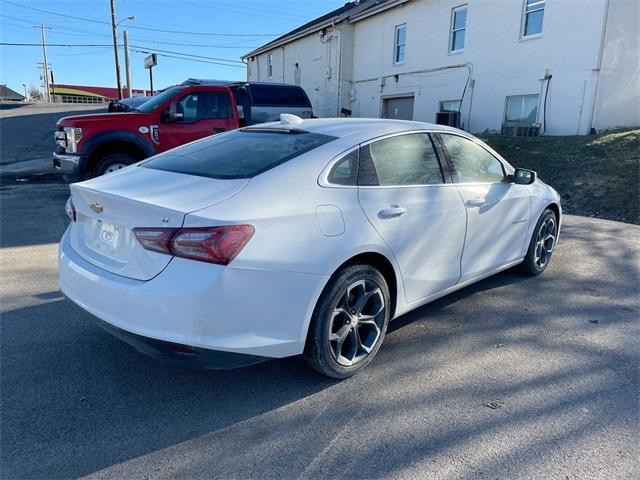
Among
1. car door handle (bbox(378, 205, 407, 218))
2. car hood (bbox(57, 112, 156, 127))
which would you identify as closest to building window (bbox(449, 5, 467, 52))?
car hood (bbox(57, 112, 156, 127))

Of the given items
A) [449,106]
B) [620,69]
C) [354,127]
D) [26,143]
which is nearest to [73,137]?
[354,127]

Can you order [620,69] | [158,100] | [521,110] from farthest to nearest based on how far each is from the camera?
[521,110] → [620,69] → [158,100]

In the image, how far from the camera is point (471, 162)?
4031 mm

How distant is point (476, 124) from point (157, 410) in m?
16.1

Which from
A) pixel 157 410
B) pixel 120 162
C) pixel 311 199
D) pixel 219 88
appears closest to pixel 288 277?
pixel 311 199

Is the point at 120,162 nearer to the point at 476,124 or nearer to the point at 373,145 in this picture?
the point at 373,145

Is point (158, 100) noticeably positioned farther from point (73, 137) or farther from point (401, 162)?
point (401, 162)

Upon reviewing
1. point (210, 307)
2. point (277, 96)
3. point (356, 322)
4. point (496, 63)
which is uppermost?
point (496, 63)

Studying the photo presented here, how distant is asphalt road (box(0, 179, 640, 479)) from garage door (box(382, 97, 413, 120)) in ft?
56.1

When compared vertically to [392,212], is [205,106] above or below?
above

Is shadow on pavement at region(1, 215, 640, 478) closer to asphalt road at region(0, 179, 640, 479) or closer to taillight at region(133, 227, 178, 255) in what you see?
asphalt road at region(0, 179, 640, 479)

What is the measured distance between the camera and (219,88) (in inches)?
354

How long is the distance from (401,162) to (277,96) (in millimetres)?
10251

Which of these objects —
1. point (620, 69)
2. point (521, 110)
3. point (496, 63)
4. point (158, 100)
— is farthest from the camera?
point (496, 63)
